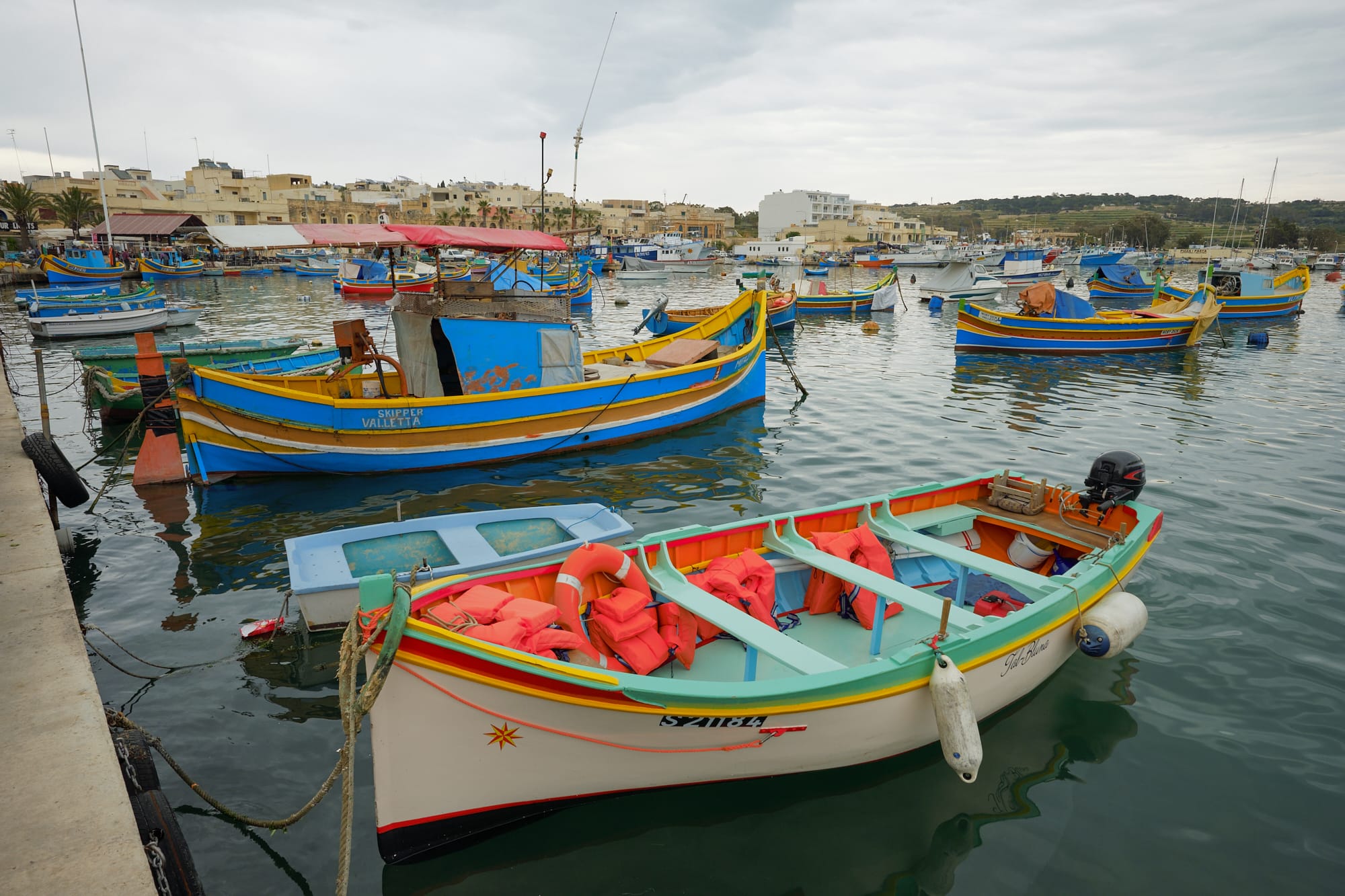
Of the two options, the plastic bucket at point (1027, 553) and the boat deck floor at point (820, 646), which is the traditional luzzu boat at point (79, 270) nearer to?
the boat deck floor at point (820, 646)

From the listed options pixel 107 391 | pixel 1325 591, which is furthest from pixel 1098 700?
pixel 107 391

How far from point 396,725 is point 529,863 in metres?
1.51

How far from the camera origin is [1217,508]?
11.6 m

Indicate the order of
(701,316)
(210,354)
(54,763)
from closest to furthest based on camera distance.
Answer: (54,763) < (210,354) < (701,316)

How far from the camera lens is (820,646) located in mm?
7035

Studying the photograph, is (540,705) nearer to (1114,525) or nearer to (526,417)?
(1114,525)

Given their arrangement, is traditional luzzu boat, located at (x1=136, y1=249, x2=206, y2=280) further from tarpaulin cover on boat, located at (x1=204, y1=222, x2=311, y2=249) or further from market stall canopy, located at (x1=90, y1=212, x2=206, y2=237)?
tarpaulin cover on boat, located at (x1=204, y1=222, x2=311, y2=249)

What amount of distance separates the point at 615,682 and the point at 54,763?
3308 millimetres

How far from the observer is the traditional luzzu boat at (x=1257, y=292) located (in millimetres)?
37938

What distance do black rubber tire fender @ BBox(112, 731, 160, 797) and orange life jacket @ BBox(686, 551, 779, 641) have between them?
4347mm

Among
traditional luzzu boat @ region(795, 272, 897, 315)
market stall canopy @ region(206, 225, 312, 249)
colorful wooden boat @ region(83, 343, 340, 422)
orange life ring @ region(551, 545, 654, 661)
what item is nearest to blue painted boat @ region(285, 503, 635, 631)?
orange life ring @ region(551, 545, 654, 661)

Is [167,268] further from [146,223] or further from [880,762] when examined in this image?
[880,762]

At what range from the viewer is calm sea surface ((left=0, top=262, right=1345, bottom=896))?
5000 mm

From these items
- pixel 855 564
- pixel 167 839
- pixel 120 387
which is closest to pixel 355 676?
pixel 167 839
